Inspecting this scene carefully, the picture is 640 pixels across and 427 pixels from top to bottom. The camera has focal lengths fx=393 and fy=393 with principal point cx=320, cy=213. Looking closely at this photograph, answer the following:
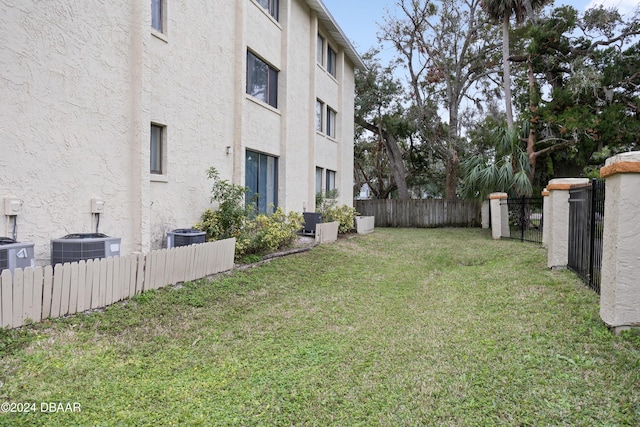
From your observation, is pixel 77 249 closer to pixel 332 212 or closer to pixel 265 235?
pixel 265 235

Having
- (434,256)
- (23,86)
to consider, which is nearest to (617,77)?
(434,256)

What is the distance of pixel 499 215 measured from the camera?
1574 centimetres

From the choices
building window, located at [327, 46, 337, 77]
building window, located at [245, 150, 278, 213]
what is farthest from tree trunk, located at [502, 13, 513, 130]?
building window, located at [245, 150, 278, 213]

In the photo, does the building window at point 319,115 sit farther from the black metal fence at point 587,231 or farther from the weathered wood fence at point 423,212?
the black metal fence at point 587,231

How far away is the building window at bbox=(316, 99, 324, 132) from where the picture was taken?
1634cm

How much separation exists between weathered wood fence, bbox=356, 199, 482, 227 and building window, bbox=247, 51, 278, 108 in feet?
41.2

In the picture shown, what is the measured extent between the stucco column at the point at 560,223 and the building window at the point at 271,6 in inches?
370

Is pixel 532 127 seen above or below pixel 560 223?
above

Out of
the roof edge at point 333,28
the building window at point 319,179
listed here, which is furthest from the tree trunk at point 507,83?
the building window at point 319,179

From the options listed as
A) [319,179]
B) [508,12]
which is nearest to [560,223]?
[319,179]

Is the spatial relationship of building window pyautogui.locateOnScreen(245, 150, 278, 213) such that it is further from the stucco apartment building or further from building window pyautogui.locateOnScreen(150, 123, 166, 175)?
building window pyautogui.locateOnScreen(150, 123, 166, 175)

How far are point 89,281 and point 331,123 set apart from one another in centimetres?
1457

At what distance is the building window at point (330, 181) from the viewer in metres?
17.8

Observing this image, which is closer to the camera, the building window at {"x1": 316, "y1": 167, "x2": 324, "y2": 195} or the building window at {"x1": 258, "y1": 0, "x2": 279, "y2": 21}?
the building window at {"x1": 258, "y1": 0, "x2": 279, "y2": 21}
